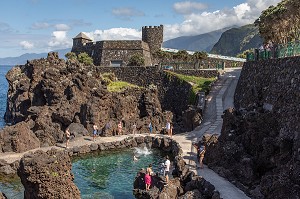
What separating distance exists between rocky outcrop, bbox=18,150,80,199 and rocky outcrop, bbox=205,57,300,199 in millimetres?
10860

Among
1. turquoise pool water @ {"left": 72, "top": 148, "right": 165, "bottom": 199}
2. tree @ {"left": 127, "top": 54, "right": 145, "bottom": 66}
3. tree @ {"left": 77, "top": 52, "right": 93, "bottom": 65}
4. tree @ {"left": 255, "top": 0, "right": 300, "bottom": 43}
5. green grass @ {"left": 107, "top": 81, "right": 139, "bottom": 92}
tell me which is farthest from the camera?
tree @ {"left": 77, "top": 52, "right": 93, "bottom": 65}

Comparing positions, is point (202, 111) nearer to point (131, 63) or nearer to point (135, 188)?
point (135, 188)

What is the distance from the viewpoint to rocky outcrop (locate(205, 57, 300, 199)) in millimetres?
20906

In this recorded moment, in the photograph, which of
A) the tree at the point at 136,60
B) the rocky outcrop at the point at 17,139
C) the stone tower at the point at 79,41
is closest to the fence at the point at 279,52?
the rocky outcrop at the point at 17,139

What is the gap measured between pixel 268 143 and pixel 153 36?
6377 centimetres

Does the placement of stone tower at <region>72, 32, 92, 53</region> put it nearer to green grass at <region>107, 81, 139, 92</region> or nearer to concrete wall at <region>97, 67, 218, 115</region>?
concrete wall at <region>97, 67, 218, 115</region>

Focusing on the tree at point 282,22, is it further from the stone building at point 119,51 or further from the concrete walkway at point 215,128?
the stone building at point 119,51

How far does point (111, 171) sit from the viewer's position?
3441cm

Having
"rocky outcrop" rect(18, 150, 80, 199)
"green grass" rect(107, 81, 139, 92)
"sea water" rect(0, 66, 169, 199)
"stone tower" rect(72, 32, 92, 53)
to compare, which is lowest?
"sea water" rect(0, 66, 169, 199)

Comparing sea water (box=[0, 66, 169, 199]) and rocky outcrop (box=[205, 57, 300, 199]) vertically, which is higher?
rocky outcrop (box=[205, 57, 300, 199])

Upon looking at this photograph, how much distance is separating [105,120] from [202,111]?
12.5 m

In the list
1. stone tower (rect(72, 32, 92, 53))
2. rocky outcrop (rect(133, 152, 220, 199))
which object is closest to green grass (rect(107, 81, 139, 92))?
stone tower (rect(72, 32, 92, 53))

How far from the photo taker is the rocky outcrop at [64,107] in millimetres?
40491

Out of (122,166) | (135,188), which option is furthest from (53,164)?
(122,166)
